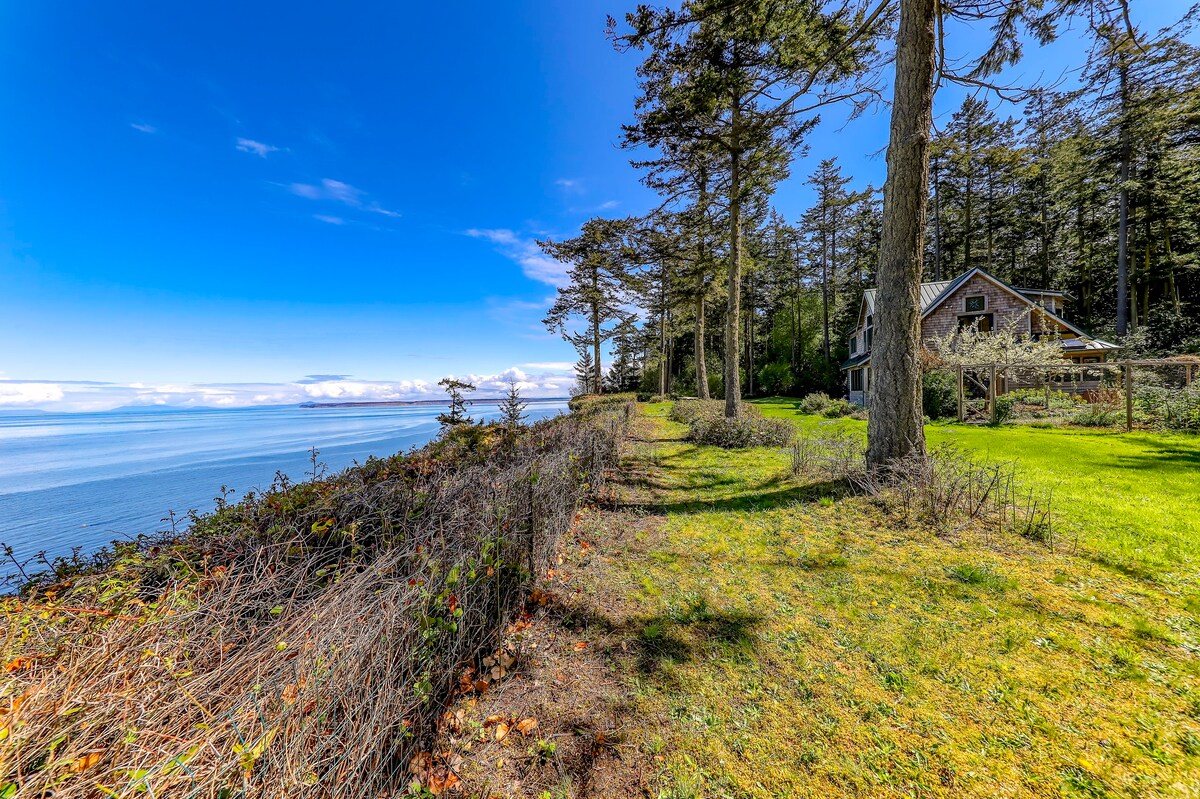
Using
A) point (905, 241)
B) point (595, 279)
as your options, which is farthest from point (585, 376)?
point (905, 241)

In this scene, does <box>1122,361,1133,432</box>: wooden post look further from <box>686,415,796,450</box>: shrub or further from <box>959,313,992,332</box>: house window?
<box>959,313,992,332</box>: house window

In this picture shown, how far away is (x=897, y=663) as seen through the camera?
7.80ft

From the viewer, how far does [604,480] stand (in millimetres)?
6547

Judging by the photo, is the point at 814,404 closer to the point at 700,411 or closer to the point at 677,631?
the point at 700,411

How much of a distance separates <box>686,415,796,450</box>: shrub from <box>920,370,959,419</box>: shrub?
23.6ft

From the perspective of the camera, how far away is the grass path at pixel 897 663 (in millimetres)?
1764

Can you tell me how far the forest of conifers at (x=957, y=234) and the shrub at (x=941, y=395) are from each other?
5608 millimetres

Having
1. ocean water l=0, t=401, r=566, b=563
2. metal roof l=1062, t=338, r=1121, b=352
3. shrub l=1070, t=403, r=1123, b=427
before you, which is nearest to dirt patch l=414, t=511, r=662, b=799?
ocean water l=0, t=401, r=566, b=563

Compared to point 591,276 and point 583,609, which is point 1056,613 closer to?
Answer: point 583,609

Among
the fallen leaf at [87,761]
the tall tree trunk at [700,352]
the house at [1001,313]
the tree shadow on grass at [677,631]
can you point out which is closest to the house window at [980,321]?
the house at [1001,313]

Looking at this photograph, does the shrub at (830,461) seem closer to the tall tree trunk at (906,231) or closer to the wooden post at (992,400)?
the tall tree trunk at (906,231)

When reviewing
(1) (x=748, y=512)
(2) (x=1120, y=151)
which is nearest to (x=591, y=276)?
(1) (x=748, y=512)

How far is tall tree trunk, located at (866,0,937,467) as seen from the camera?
497 centimetres

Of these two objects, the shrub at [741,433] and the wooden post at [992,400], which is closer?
the shrub at [741,433]
